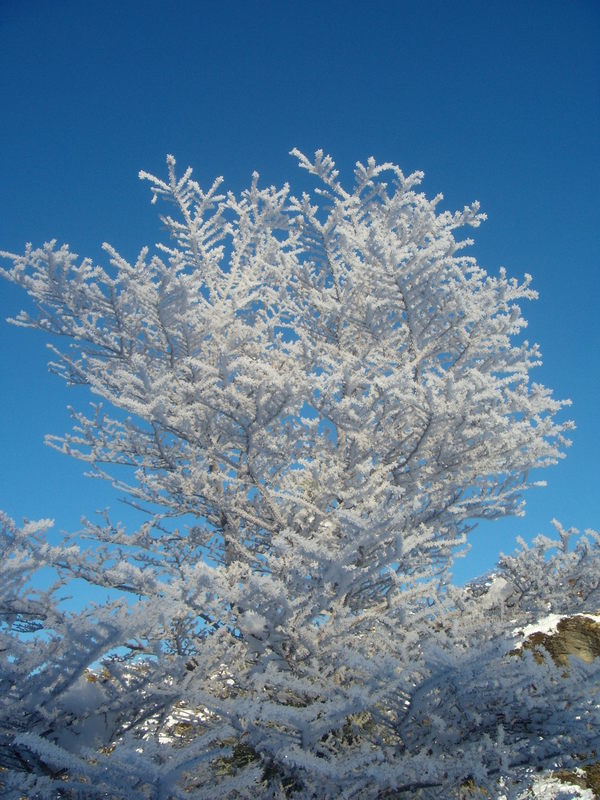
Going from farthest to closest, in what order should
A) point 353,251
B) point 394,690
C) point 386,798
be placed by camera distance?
point 353,251 < point 386,798 < point 394,690

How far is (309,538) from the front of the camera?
468 centimetres

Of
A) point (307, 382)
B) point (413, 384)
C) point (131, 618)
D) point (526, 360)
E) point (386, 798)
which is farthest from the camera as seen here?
point (526, 360)

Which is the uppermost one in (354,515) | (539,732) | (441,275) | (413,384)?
(441,275)

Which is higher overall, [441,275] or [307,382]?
[441,275]

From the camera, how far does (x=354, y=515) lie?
3162 mm

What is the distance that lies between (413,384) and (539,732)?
2469 mm

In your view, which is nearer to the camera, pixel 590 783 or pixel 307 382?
pixel 307 382

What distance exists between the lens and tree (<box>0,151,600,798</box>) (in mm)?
2693

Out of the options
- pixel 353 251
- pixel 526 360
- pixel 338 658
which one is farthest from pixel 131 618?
pixel 353 251

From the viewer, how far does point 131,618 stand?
2445 mm

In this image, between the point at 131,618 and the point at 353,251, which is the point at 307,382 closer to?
the point at 131,618

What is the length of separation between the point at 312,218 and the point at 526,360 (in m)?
3.19

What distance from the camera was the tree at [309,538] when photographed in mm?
2693

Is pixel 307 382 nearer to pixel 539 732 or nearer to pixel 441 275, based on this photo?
pixel 441 275
